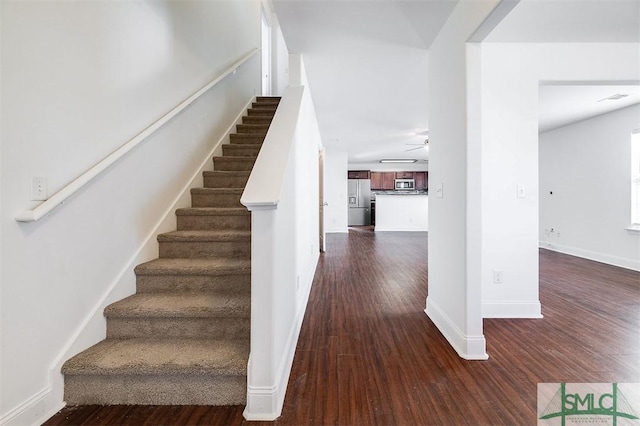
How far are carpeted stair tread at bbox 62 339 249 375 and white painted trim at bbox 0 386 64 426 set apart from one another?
0.11m

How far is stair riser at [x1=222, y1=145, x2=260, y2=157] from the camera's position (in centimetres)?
315

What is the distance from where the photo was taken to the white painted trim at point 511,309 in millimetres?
2465

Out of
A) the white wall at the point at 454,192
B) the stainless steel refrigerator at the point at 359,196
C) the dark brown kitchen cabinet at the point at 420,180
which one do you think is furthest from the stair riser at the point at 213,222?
the dark brown kitchen cabinet at the point at 420,180

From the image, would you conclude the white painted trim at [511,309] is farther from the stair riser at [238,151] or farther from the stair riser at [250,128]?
the stair riser at [250,128]

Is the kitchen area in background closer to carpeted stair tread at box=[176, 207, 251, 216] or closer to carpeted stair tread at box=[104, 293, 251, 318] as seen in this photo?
carpeted stair tread at box=[176, 207, 251, 216]

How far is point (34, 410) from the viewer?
1.23 m

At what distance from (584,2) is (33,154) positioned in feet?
11.3

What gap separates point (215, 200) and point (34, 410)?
166 centimetres

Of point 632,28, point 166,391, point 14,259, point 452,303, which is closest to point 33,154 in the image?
point 14,259

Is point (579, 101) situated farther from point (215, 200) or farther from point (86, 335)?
point (86, 335)

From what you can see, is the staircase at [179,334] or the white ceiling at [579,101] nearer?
the staircase at [179,334]

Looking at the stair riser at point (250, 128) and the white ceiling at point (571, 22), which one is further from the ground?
the white ceiling at point (571, 22)

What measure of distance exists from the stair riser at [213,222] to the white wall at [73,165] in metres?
0.22

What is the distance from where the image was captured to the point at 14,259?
1.16 m
